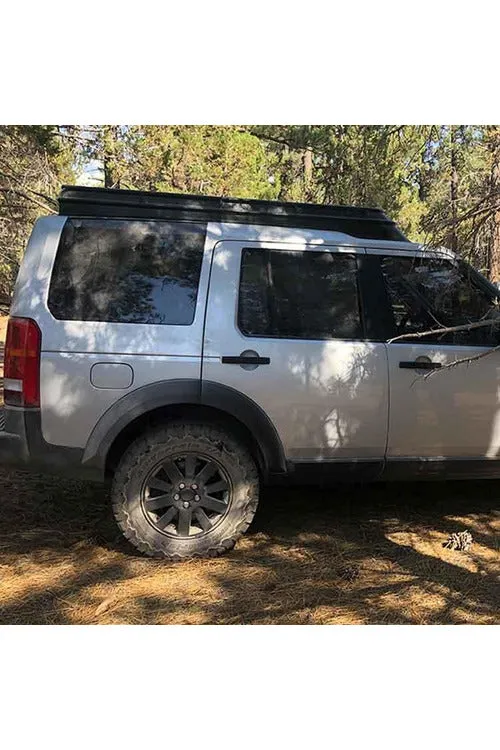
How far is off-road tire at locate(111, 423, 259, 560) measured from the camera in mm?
3123

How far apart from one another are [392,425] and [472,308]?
0.89m

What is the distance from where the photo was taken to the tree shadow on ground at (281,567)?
276cm

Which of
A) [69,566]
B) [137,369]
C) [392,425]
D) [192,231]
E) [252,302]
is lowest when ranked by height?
[69,566]

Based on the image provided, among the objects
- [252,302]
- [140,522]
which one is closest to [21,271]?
[252,302]

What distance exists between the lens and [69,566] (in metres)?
3.17

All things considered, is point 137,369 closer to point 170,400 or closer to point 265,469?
point 170,400

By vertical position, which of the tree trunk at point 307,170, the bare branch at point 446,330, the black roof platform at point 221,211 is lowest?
the bare branch at point 446,330

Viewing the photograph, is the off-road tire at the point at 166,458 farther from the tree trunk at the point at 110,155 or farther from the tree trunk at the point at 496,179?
the tree trunk at the point at 110,155

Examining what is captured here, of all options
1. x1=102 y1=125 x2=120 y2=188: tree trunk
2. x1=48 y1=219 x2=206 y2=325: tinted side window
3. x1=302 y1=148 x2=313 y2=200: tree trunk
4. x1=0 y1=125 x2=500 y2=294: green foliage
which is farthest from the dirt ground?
x1=302 y1=148 x2=313 y2=200: tree trunk

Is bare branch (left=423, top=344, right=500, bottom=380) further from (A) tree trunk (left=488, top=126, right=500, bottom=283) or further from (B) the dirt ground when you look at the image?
(B) the dirt ground

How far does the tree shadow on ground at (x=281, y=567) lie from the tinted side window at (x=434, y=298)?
4.25 ft

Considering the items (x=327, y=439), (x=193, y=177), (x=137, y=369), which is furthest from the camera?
(x=193, y=177)

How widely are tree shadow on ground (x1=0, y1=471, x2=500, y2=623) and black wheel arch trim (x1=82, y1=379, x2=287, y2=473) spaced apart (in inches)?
25.8

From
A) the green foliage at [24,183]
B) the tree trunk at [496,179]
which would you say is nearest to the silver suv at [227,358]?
the tree trunk at [496,179]
